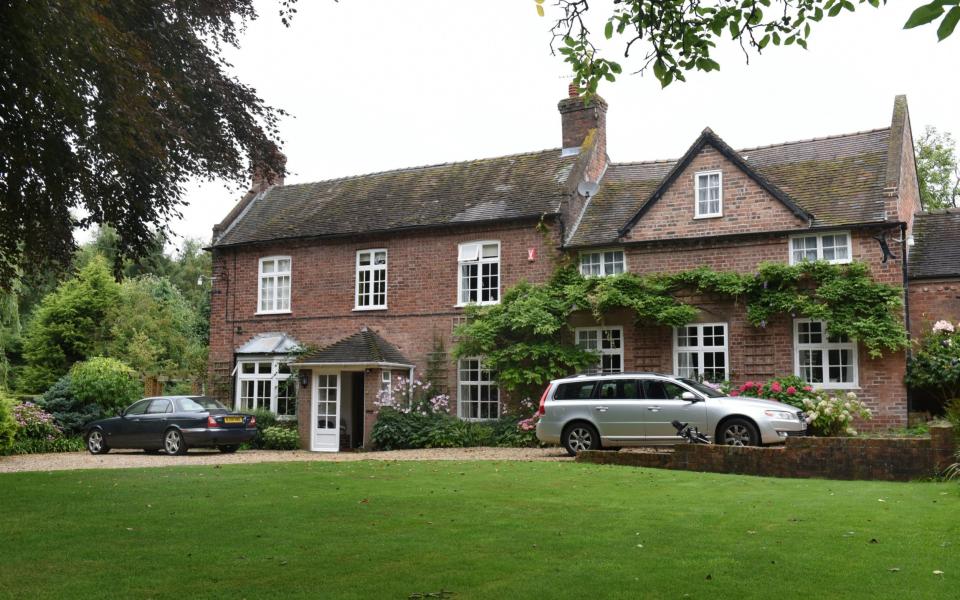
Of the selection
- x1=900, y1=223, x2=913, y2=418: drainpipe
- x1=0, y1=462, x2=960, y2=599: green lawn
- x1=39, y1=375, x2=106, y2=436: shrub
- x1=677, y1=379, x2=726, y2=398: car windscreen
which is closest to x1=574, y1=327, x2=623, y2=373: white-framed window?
x1=677, y1=379, x2=726, y2=398: car windscreen

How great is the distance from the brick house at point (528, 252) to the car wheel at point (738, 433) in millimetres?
5083

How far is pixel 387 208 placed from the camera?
92.0ft

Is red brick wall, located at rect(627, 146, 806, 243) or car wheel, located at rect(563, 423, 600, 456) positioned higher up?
red brick wall, located at rect(627, 146, 806, 243)

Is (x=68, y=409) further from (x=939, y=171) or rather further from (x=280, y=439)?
(x=939, y=171)

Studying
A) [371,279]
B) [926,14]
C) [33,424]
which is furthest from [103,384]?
[926,14]

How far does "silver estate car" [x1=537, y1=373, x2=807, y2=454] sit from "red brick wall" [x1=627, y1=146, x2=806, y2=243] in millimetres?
5897

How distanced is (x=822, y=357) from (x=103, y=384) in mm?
20165

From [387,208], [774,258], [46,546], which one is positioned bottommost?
[46,546]

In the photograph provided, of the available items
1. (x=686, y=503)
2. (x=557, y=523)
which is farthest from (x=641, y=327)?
(x=557, y=523)

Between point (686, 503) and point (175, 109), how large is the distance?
796 cm

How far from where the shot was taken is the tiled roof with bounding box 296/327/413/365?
81.5 ft

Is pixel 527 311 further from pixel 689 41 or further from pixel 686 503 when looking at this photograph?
pixel 689 41

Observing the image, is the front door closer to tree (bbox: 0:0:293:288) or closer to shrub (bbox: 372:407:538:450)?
shrub (bbox: 372:407:538:450)

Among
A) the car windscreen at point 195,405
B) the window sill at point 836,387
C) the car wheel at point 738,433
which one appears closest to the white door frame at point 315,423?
the car windscreen at point 195,405
